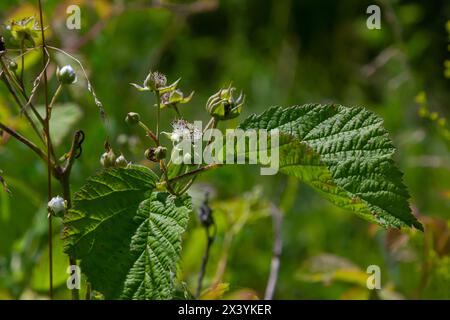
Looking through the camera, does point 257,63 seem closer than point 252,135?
No

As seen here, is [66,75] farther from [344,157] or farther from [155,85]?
[344,157]

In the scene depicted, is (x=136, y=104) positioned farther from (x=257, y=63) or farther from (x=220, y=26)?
(x=220, y=26)

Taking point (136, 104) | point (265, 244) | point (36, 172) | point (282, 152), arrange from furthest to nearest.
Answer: point (136, 104)
point (265, 244)
point (36, 172)
point (282, 152)

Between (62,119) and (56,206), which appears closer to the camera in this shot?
(56,206)

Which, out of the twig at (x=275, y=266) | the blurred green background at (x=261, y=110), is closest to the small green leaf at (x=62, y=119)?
the blurred green background at (x=261, y=110)

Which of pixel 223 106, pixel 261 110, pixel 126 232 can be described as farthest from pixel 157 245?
pixel 261 110
